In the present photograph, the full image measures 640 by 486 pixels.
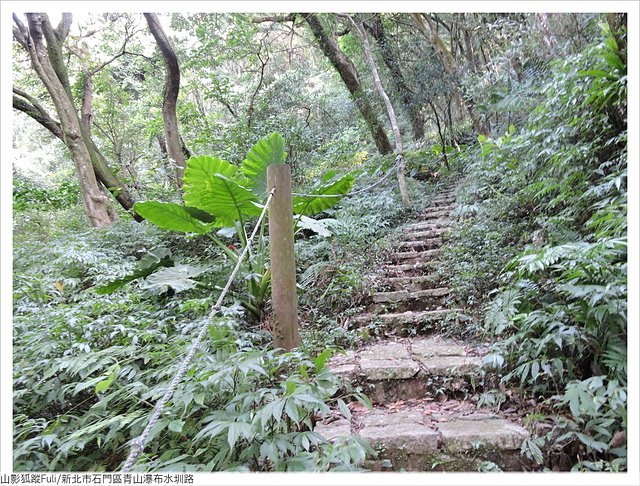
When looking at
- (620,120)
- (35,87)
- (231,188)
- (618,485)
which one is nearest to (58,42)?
(35,87)

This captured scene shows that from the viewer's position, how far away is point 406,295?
3.32 m

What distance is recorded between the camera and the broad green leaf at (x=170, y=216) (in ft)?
11.0

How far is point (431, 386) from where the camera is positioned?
221cm

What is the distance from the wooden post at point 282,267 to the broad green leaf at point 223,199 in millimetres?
852

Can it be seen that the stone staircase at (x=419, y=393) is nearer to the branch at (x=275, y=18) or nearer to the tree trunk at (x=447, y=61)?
the tree trunk at (x=447, y=61)

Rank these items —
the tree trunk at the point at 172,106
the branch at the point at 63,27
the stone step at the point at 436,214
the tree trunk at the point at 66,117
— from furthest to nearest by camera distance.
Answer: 1. the tree trunk at the point at 172,106
2. the branch at the point at 63,27
3. the stone step at the point at 436,214
4. the tree trunk at the point at 66,117

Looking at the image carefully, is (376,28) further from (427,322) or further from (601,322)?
(601,322)

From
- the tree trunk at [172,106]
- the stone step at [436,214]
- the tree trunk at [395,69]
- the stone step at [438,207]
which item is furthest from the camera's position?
the tree trunk at [395,69]

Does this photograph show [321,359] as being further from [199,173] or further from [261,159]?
[261,159]

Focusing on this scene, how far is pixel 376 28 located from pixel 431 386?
24.0 feet

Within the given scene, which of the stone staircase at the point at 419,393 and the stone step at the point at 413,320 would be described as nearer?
the stone staircase at the point at 419,393

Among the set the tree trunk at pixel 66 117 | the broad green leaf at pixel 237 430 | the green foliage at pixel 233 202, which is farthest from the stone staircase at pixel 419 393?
the tree trunk at pixel 66 117

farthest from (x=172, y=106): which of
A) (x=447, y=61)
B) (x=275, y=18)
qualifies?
(x=447, y=61)

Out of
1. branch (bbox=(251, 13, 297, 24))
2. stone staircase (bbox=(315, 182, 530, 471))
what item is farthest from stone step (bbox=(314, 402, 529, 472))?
branch (bbox=(251, 13, 297, 24))
